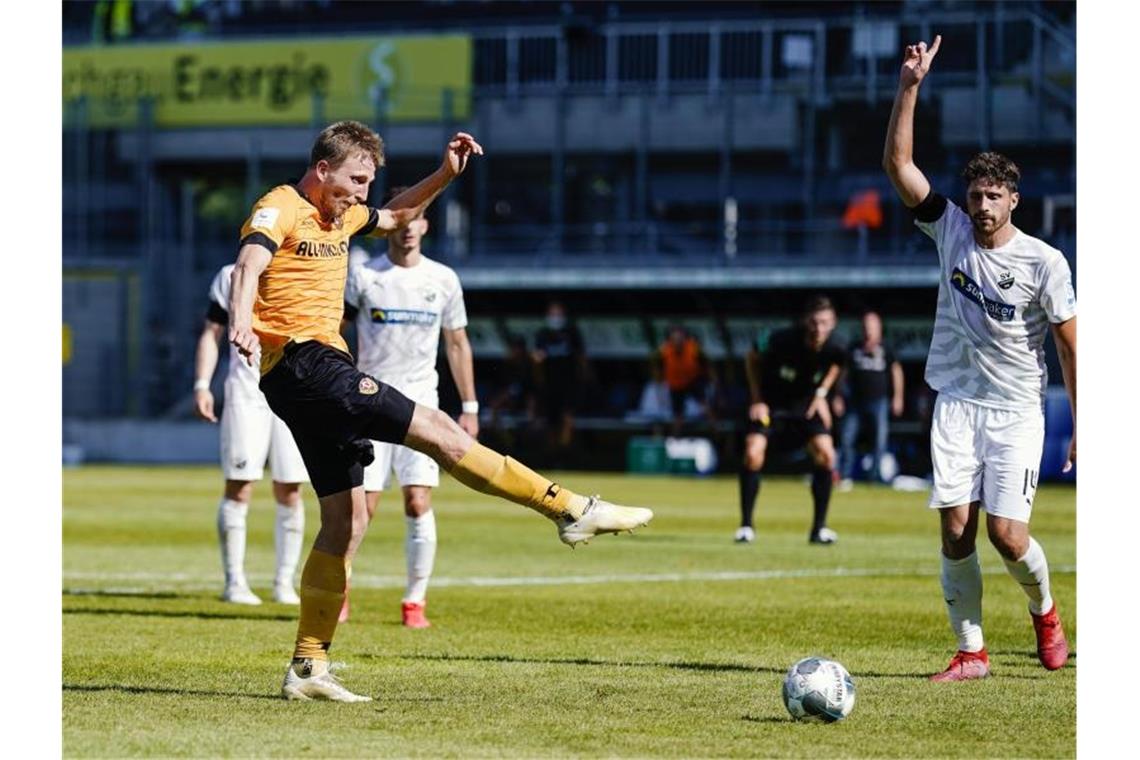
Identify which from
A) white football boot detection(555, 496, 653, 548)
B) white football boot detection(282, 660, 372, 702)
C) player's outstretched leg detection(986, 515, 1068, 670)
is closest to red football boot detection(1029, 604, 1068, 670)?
player's outstretched leg detection(986, 515, 1068, 670)

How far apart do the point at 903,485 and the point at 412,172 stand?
50.5 feet

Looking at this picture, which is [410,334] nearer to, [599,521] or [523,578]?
[523,578]

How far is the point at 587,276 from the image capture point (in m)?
34.4

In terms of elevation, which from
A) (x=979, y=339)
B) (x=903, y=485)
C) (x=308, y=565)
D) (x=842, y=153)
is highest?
(x=842, y=153)

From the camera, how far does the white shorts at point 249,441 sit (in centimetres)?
1234

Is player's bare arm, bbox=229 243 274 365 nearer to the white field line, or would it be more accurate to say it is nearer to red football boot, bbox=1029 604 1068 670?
red football boot, bbox=1029 604 1068 670

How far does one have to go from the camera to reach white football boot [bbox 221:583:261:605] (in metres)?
12.2

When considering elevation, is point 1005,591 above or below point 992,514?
below

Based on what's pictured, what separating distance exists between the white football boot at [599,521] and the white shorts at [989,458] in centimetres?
169

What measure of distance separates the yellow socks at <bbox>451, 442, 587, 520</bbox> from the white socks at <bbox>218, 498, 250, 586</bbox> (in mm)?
4824

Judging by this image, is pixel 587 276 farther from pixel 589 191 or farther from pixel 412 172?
pixel 412 172

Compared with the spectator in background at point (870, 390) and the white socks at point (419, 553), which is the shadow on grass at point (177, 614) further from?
the spectator in background at point (870, 390)

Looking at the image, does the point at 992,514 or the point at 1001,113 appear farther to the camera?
the point at 1001,113

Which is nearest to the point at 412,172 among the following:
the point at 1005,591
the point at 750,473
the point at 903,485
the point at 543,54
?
the point at 543,54
